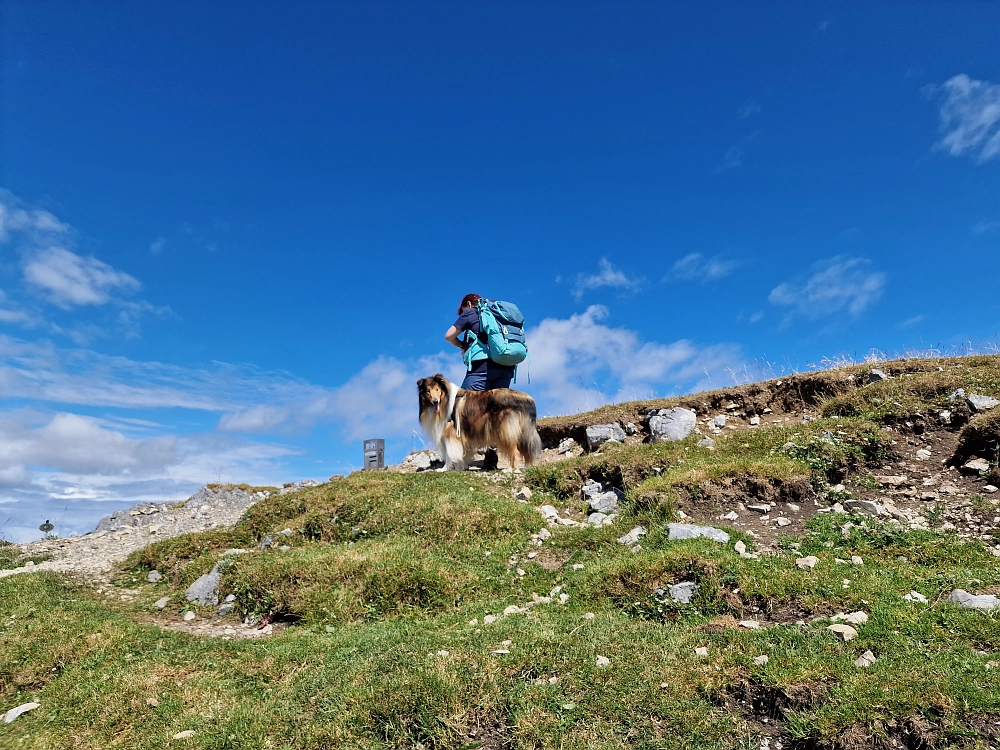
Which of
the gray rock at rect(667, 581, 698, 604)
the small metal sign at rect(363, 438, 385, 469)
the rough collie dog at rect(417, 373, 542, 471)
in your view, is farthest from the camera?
the small metal sign at rect(363, 438, 385, 469)

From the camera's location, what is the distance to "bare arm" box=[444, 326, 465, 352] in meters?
14.3

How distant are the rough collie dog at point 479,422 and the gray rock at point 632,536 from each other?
495 centimetres

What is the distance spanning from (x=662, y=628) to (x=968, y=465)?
7114mm

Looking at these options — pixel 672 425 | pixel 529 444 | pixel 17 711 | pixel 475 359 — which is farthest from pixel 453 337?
pixel 17 711

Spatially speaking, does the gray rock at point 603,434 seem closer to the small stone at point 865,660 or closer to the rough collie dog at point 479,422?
the rough collie dog at point 479,422

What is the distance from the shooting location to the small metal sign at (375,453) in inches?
784

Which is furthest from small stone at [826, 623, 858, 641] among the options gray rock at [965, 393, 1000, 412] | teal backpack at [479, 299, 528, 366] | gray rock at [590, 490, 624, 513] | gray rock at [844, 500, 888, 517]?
teal backpack at [479, 299, 528, 366]

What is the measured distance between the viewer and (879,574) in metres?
6.71

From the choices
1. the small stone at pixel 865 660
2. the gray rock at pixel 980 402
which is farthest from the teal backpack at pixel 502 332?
the small stone at pixel 865 660

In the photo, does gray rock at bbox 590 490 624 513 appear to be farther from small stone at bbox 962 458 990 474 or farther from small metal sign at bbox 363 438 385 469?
small metal sign at bbox 363 438 385 469

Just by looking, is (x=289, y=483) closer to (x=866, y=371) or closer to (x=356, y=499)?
(x=356, y=499)

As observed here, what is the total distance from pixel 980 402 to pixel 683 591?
27.8 ft

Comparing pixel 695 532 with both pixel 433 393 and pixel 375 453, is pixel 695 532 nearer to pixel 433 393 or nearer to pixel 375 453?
pixel 433 393

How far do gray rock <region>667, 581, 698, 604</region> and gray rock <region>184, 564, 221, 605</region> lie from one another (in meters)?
6.42
